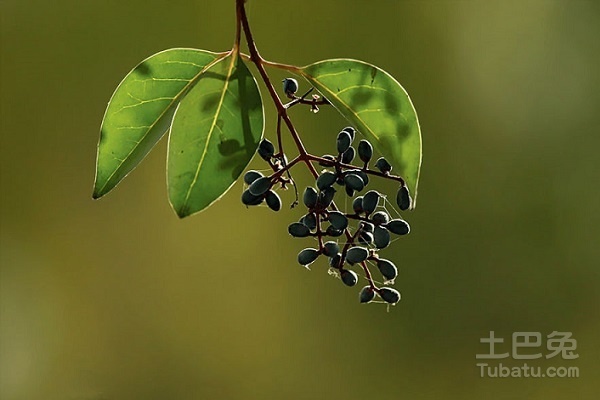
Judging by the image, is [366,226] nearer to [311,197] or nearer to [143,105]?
[311,197]

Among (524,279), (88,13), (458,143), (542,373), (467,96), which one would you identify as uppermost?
(88,13)

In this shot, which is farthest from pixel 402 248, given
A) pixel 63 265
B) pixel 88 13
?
pixel 88 13

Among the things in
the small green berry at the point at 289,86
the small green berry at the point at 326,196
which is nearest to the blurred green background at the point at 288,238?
the small green berry at the point at 289,86

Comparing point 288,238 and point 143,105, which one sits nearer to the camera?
point 143,105

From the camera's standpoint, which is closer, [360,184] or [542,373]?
[360,184]

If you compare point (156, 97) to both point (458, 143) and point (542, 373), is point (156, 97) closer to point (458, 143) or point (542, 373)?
point (458, 143)

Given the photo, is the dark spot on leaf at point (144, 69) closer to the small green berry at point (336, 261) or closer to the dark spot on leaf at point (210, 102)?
the dark spot on leaf at point (210, 102)

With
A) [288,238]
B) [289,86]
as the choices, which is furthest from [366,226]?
[288,238]

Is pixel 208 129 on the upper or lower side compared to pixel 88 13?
lower
